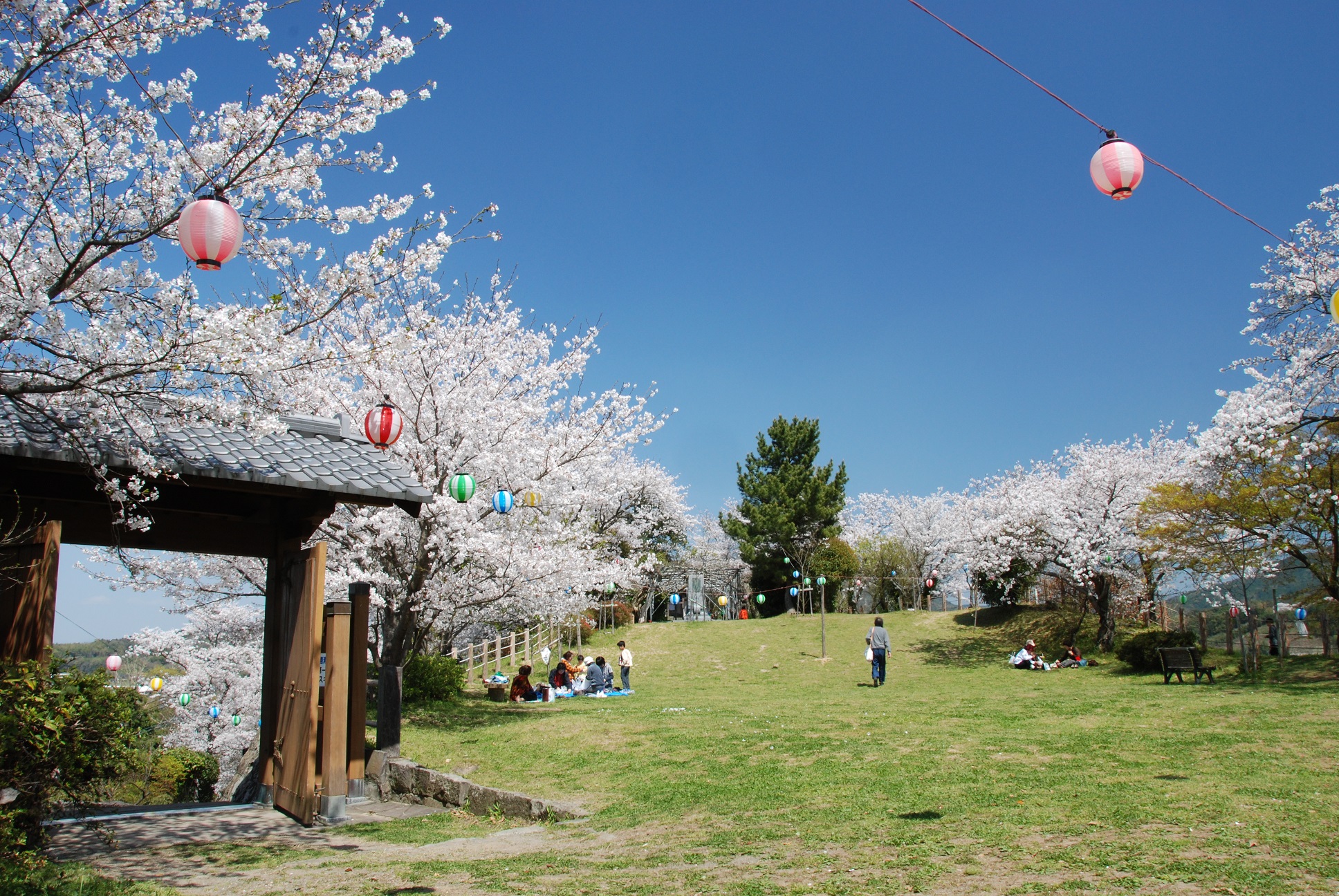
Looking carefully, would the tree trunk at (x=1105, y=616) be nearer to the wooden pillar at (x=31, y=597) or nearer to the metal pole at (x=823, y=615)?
the metal pole at (x=823, y=615)

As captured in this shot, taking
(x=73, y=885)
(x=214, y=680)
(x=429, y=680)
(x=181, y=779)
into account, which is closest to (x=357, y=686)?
(x=73, y=885)

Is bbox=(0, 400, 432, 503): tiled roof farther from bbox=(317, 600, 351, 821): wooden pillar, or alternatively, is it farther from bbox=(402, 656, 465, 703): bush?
bbox=(402, 656, 465, 703): bush

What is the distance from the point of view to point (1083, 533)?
23875 millimetres

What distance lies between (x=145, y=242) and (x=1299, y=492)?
751 inches

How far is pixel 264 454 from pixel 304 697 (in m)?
2.17

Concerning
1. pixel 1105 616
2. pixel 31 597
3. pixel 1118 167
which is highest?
pixel 1118 167

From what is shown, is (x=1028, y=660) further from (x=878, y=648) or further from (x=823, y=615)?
(x=878, y=648)

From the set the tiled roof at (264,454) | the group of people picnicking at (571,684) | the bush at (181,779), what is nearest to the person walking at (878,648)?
the group of people picnicking at (571,684)

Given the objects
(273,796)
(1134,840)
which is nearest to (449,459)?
(273,796)

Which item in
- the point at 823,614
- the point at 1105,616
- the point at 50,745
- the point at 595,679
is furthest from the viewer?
the point at 823,614

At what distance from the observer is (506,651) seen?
952 inches

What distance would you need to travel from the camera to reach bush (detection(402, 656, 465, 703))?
14.5 metres

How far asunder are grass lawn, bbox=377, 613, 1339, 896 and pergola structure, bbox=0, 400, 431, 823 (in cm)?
117

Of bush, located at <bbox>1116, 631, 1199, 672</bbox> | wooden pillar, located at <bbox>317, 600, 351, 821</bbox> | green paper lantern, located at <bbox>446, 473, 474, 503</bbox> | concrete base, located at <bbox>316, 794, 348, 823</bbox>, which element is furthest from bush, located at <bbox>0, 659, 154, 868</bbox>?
bush, located at <bbox>1116, 631, 1199, 672</bbox>
